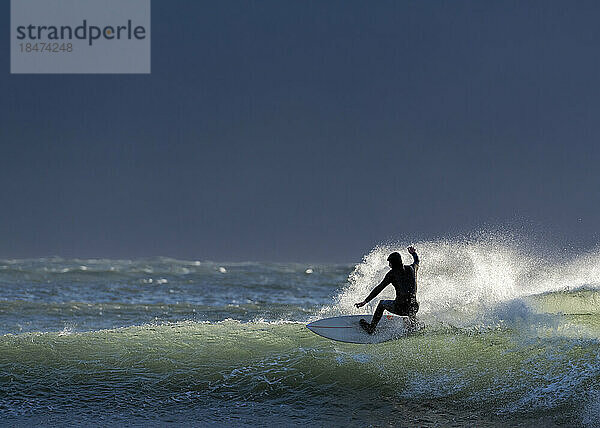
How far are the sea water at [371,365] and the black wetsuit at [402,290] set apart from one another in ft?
2.10

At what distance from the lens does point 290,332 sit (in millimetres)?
13406

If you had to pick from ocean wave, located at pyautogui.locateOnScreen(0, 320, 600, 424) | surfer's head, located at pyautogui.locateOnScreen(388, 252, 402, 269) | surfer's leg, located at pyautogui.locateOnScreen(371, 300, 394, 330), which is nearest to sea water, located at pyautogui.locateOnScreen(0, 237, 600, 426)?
ocean wave, located at pyautogui.locateOnScreen(0, 320, 600, 424)

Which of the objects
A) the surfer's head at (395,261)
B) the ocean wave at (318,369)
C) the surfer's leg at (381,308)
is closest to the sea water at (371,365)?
the ocean wave at (318,369)

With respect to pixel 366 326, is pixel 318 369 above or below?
below

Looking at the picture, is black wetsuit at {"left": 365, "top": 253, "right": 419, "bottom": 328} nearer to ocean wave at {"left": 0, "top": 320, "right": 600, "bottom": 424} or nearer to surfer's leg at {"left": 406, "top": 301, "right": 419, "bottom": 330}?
surfer's leg at {"left": 406, "top": 301, "right": 419, "bottom": 330}

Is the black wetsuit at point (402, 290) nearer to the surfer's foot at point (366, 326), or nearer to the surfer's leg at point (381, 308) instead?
the surfer's leg at point (381, 308)

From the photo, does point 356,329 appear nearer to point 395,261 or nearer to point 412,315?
point 412,315

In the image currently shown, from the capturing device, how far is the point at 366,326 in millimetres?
11344

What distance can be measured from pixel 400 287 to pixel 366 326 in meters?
1.00

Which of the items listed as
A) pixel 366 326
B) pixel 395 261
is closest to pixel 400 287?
pixel 395 261

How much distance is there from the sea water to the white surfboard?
0.23 metres

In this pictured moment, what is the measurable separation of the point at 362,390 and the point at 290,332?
3725 millimetres

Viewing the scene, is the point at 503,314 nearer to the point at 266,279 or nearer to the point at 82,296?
the point at 82,296

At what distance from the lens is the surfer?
35.9 ft
